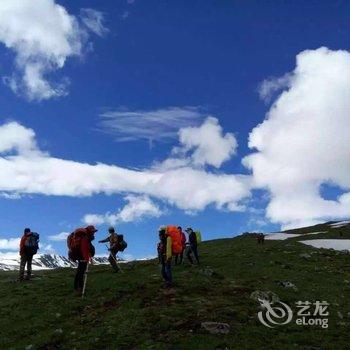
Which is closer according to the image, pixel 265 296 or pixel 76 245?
pixel 265 296

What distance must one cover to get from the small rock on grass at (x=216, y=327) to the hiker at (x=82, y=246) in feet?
30.4

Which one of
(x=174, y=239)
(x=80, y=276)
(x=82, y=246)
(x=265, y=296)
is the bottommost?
(x=265, y=296)

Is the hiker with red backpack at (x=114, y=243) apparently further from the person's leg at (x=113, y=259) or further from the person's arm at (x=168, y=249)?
the person's arm at (x=168, y=249)

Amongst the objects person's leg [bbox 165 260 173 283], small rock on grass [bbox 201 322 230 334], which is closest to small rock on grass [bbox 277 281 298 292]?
person's leg [bbox 165 260 173 283]

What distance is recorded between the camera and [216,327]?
19844 millimetres

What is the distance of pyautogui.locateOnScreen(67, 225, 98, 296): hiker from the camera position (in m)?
27.0

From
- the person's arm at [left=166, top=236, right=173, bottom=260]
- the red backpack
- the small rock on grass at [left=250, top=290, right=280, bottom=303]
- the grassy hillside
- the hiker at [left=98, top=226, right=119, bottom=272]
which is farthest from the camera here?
the hiker at [left=98, top=226, right=119, bottom=272]

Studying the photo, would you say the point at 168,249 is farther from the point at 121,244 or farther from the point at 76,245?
the point at 121,244

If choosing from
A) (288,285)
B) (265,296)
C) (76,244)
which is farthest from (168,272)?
(288,285)

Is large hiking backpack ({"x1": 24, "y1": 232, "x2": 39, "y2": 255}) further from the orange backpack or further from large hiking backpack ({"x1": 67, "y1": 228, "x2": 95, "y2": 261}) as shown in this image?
the orange backpack

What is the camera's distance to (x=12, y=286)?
32406mm

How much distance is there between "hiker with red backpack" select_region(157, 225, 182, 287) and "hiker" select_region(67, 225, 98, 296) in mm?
3916

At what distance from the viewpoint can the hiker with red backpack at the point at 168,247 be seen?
2685 cm

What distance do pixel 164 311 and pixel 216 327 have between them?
3.15 meters
